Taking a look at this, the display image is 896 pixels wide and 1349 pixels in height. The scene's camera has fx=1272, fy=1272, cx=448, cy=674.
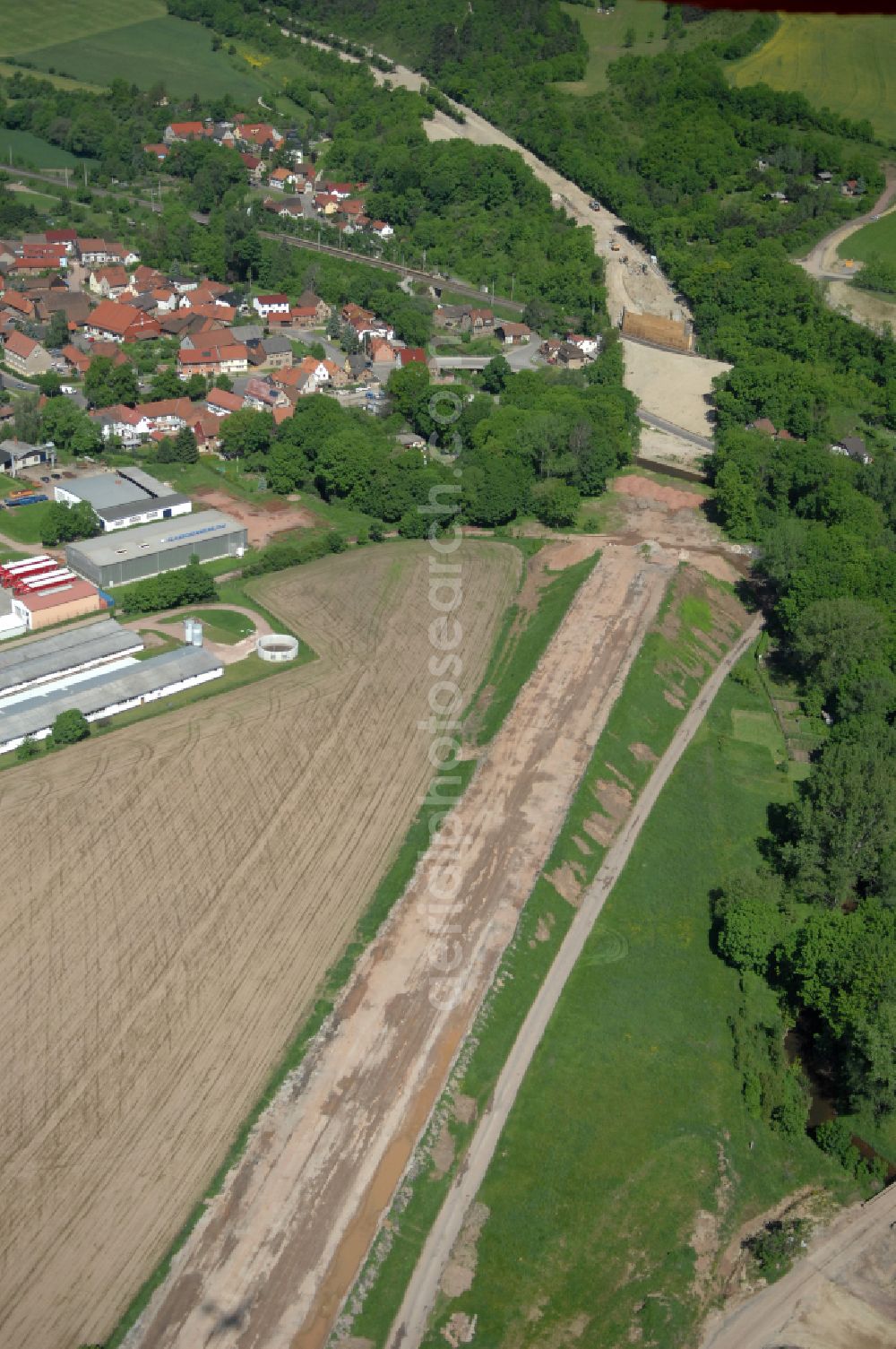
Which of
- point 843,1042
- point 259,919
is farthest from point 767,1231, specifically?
point 259,919

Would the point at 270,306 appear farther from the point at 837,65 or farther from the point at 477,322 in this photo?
the point at 837,65

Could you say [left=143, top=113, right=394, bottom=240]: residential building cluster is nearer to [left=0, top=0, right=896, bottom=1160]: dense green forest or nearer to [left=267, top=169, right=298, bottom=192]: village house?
[left=267, top=169, right=298, bottom=192]: village house

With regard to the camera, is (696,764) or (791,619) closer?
(696,764)

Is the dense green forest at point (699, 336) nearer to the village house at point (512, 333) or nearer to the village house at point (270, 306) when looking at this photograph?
the village house at point (270, 306)

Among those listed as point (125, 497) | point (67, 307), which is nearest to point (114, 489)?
point (125, 497)

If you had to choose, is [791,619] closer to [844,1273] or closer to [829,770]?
[829,770]

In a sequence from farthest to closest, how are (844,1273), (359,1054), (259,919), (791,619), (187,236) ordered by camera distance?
(187,236) → (791,619) → (259,919) → (359,1054) → (844,1273)
